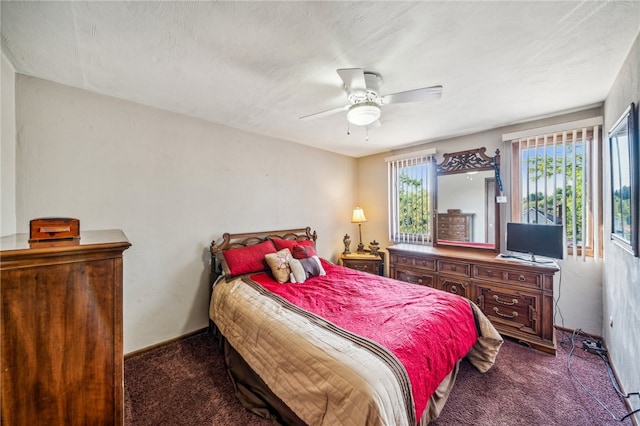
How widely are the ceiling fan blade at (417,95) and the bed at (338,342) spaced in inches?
63.5

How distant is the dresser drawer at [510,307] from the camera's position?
2.52m

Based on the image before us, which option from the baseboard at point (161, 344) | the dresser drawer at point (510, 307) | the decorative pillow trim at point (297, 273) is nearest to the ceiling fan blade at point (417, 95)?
the decorative pillow trim at point (297, 273)

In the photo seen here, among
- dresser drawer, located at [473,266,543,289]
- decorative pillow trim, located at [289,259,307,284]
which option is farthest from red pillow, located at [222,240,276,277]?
dresser drawer, located at [473,266,543,289]

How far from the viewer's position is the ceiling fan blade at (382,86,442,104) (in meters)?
1.73

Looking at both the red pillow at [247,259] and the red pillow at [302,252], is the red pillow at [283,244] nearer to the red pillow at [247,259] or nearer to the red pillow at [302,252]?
the red pillow at [302,252]

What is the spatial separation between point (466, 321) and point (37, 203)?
360cm

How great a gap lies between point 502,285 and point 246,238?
10.0ft

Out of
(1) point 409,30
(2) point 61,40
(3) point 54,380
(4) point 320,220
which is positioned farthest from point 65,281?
(4) point 320,220

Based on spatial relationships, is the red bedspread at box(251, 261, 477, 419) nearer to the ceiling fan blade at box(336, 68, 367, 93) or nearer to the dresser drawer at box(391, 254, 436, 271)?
the dresser drawer at box(391, 254, 436, 271)

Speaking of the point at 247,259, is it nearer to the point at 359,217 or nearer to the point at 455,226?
the point at 359,217

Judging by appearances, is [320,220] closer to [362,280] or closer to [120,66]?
[362,280]

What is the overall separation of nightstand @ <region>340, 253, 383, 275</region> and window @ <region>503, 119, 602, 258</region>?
1.94 m

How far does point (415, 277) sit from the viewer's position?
3.44 metres

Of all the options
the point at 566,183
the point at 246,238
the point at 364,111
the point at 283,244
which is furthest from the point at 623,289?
the point at 246,238
